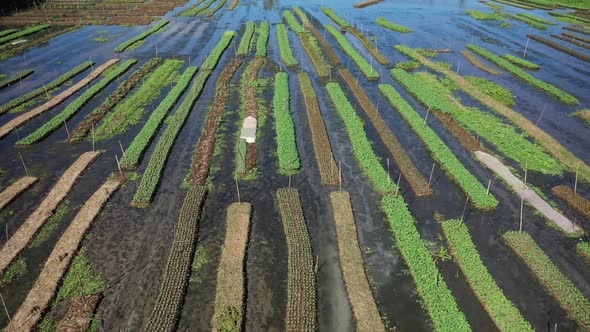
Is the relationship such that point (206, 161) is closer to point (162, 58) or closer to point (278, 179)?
point (278, 179)

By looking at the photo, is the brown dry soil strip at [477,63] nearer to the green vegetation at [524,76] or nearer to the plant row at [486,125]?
the green vegetation at [524,76]

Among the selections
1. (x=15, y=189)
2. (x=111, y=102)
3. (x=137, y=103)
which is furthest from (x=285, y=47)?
(x=15, y=189)

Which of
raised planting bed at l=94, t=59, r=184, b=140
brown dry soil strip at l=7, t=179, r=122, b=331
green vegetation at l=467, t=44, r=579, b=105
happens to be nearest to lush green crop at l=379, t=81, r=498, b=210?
green vegetation at l=467, t=44, r=579, b=105

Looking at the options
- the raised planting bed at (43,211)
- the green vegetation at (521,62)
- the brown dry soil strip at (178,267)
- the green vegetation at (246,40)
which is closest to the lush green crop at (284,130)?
the brown dry soil strip at (178,267)

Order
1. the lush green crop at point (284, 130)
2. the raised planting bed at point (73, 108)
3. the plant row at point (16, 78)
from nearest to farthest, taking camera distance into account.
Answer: the lush green crop at point (284, 130) → the raised planting bed at point (73, 108) → the plant row at point (16, 78)

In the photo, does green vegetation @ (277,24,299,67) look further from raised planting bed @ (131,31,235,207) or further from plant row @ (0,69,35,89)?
plant row @ (0,69,35,89)

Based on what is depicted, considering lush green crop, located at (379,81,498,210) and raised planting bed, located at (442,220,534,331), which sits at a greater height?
lush green crop, located at (379,81,498,210)
